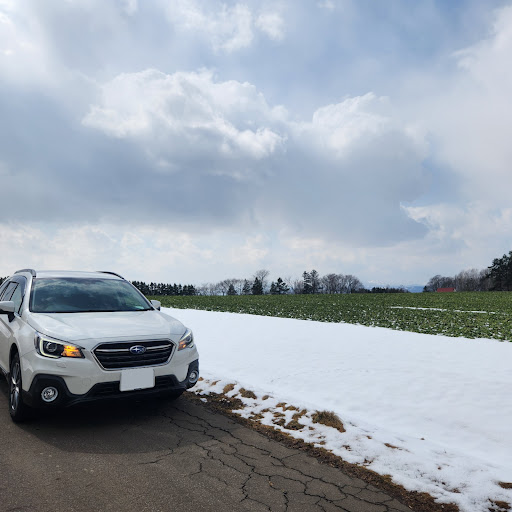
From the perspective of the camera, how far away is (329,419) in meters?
4.97

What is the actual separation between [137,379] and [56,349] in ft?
3.15

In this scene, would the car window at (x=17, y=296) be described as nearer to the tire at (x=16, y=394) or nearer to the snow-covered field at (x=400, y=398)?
the tire at (x=16, y=394)

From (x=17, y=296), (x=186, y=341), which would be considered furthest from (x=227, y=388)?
(x=17, y=296)

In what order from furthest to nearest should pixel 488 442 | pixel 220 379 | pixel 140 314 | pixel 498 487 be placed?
1. pixel 220 379
2. pixel 140 314
3. pixel 488 442
4. pixel 498 487

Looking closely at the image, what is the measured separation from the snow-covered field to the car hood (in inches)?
67.5

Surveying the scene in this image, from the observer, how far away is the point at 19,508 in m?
2.98

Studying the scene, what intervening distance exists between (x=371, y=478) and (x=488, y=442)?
186 cm

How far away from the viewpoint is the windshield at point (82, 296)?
17.8 ft

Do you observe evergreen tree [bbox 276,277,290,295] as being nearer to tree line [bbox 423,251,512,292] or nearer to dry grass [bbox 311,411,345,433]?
tree line [bbox 423,251,512,292]

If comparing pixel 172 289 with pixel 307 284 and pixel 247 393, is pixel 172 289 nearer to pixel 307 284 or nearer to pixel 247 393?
pixel 307 284

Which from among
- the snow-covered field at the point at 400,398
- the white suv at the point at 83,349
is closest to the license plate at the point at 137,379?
the white suv at the point at 83,349

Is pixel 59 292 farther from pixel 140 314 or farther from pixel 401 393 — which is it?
pixel 401 393

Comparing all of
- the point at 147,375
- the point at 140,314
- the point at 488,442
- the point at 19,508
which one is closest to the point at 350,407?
the point at 488,442

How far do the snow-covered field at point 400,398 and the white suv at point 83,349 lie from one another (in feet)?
4.79
